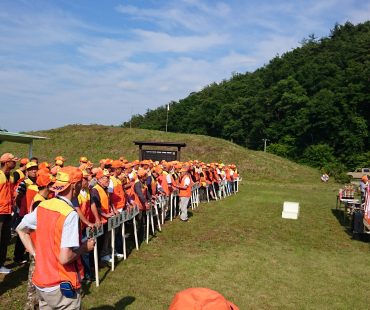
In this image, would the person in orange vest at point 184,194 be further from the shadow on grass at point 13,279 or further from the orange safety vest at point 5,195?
the orange safety vest at point 5,195

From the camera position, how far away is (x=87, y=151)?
45.3 metres

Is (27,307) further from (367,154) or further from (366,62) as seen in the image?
(366,62)

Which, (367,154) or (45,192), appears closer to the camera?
(45,192)

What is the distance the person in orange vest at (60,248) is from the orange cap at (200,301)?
1.76m

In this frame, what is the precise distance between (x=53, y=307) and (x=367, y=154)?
209 ft

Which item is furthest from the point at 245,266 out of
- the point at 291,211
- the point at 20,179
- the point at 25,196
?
the point at 291,211

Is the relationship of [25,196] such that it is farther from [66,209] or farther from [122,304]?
[66,209]

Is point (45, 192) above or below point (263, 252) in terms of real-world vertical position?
above

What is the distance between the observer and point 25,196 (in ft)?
28.5

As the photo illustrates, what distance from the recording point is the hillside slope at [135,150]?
4109 cm

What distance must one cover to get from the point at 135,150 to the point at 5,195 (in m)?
37.3

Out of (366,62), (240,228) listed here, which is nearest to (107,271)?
(240,228)

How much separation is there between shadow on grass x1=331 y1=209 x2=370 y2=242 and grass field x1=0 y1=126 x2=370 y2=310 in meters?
0.18

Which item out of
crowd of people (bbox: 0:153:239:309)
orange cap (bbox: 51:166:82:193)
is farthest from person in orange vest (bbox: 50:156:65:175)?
orange cap (bbox: 51:166:82:193)
